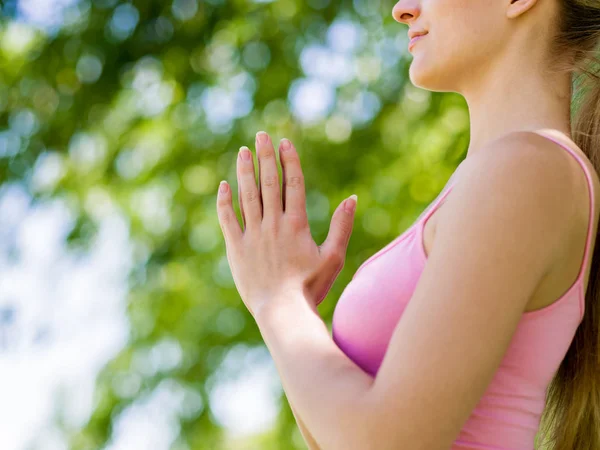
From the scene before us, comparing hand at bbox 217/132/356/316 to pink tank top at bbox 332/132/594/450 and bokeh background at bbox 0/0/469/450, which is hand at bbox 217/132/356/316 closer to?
pink tank top at bbox 332/132/594/450

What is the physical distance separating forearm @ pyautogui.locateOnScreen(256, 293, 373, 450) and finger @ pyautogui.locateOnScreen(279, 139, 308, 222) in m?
0.16

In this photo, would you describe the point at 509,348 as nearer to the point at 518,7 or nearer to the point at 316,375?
the point at 316,375

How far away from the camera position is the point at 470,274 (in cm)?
114

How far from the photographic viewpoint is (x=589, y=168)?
4.38ft

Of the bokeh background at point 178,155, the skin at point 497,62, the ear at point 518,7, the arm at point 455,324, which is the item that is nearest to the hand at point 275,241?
the arm at point 455,324

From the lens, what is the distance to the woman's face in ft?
4.87

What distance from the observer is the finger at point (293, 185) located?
1443 mm

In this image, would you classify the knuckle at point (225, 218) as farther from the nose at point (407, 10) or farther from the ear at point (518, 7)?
the ear at point (518, 7)

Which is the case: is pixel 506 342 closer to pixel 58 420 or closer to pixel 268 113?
pixel 268 113

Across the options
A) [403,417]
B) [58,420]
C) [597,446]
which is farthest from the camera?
[58,420]

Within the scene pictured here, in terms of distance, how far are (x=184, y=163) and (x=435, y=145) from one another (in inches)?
66.2

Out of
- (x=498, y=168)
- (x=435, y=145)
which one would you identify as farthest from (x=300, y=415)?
(x=435, y=145)

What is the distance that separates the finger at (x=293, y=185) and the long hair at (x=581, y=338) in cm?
47

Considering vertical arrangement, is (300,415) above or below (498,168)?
below
